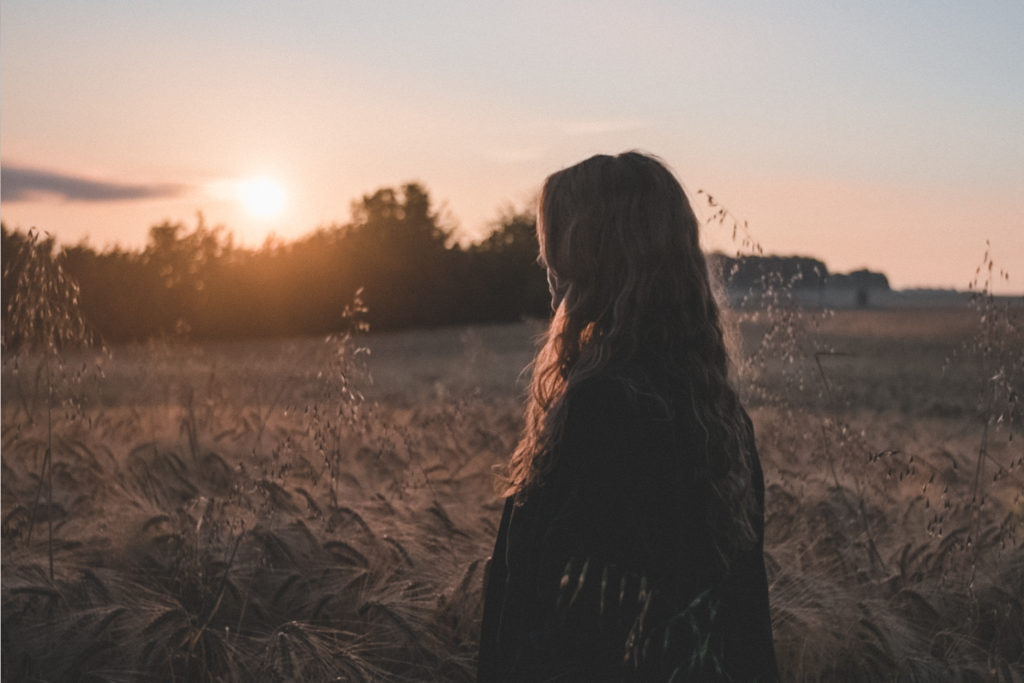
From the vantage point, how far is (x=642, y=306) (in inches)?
77.5

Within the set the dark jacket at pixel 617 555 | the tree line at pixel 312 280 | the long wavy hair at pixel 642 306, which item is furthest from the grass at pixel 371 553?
the tree line at pixel 312 280

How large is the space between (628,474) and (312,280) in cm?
3260

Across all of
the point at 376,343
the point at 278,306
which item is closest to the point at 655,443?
the point at 376,343

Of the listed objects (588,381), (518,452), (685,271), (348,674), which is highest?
(685,271)

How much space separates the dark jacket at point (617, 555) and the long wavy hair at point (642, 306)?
0.05 metres

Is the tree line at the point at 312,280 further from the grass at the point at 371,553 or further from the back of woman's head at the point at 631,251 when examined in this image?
the back of woman's head at the point at 631,251

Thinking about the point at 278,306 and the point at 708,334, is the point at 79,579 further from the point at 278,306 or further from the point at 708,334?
the point at 278,306

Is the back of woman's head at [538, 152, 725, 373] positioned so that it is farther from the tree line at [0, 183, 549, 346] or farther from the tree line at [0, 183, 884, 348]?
the tree line at [0, 183, 549, 346]

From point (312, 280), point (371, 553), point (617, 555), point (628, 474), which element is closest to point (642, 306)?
point (628, 474)

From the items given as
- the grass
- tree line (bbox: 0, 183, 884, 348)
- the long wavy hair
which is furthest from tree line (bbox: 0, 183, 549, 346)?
the long wavy hair

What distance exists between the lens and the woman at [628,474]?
1.84 meters

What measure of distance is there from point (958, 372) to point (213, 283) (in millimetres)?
23449

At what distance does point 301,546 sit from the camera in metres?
3.85

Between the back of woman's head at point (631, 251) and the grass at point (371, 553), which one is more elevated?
the back of woman's head at point (631, 251)
